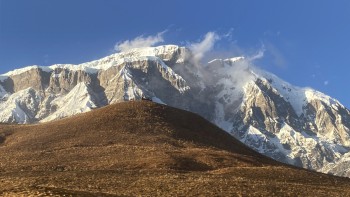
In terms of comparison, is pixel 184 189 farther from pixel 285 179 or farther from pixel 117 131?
pixel 117 131

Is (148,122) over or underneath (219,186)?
over

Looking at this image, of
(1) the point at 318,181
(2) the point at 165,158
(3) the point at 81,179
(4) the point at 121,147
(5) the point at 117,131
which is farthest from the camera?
(5) the point at 117,131

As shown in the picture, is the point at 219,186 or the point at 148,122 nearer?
the point at 219,186

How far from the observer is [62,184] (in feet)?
157

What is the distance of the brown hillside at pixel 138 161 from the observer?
47.1 meters

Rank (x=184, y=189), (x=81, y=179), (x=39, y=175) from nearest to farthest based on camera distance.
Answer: (x=184, y=189) < (x=81, y=179) < (x=39, y=175)

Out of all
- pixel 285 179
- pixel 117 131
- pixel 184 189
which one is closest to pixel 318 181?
pixel 285 179

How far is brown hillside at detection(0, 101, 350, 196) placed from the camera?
47.1 metres

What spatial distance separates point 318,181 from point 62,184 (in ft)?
96.5

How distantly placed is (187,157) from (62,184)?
22.6 m

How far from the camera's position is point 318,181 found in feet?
200

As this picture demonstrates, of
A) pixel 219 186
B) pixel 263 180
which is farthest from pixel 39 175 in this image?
pixel 263 180

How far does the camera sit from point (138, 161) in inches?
2542

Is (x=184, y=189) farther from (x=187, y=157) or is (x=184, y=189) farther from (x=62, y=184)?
(x=187, y=157)
